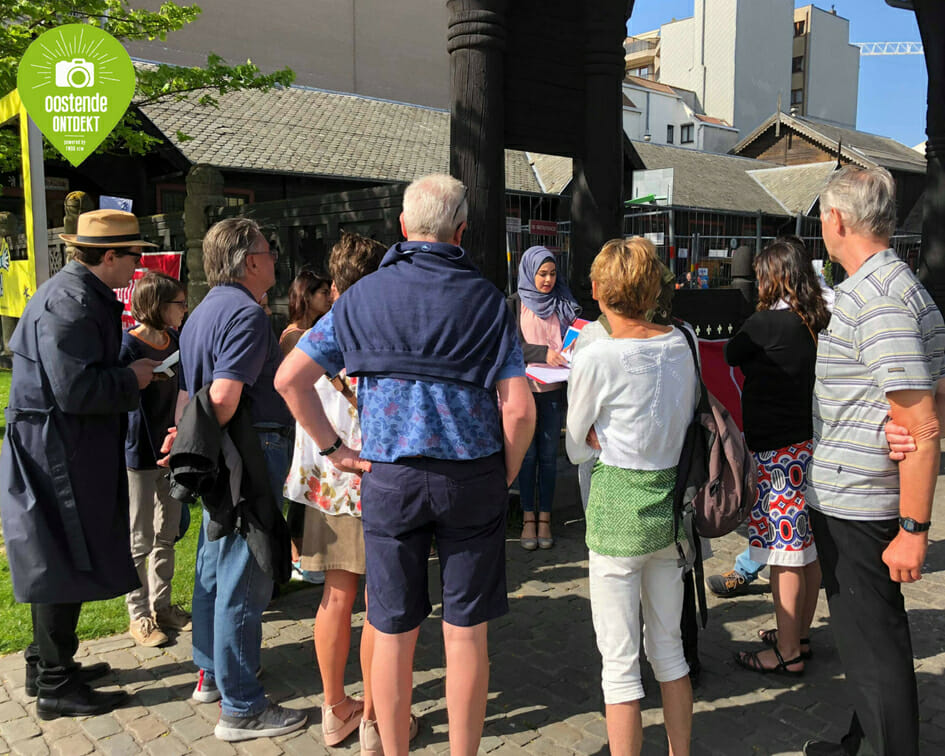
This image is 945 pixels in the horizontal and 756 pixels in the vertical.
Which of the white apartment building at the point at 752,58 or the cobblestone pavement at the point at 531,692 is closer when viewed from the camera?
the cobblestone pavement at the point at 531,692

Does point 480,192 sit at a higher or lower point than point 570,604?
higher

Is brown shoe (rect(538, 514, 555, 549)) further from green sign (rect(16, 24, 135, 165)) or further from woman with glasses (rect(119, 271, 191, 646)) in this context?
green sign (rect(16, 24, 135, 165))

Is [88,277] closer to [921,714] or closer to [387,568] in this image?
[387,568]

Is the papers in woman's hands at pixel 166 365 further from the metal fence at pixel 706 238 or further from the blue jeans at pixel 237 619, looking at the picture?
the metal fence at pixel 706 238

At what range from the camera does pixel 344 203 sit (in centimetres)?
697

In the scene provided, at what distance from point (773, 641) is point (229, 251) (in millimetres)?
3103

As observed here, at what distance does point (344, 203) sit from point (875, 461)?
17.7 feet

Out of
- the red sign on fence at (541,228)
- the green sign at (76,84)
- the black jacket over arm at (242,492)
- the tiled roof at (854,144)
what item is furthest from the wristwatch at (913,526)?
the tiled roof at (854,144)

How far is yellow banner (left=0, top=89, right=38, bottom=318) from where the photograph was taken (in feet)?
16.4

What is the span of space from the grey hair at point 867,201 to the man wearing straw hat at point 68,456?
2.79 meters

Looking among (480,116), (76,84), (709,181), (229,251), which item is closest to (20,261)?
(76,84)

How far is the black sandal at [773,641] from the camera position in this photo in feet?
12.3

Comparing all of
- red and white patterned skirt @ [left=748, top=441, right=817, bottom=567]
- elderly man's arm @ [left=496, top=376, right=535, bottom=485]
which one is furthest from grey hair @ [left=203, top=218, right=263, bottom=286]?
red and white patterned skirt @ [left=748, top=441, right=817, bottom=567]

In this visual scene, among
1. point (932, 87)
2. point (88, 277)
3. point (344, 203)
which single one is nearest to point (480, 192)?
point (344, 203)
